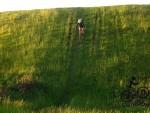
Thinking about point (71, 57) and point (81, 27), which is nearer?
point (71, 57)

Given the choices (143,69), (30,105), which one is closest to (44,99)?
(30,105)

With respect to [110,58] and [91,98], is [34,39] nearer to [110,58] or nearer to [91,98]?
[110,58]

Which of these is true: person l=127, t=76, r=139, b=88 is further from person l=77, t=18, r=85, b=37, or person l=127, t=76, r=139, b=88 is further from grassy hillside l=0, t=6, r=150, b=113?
person l=77, t=18, r=85, b=37

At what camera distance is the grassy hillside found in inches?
1737

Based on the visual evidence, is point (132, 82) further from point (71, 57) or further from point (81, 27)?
point (81, 27)

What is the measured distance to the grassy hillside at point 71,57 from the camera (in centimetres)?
→ 4412

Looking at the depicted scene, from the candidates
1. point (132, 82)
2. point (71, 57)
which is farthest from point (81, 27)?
point (132, 82)

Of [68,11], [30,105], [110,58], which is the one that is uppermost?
[68,11]

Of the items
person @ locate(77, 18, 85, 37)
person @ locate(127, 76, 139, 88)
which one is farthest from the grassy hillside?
person @ locate(77, 18, 85, 37)

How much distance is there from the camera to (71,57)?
4869cm

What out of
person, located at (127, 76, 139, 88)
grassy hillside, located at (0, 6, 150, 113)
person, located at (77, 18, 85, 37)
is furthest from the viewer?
→ person, located at (77, 18, 85, 37)

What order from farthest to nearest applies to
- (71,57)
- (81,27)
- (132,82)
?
(81,27) → (71,57) → (132,82)

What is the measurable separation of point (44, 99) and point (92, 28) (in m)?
11.2

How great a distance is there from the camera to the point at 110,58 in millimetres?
48531
